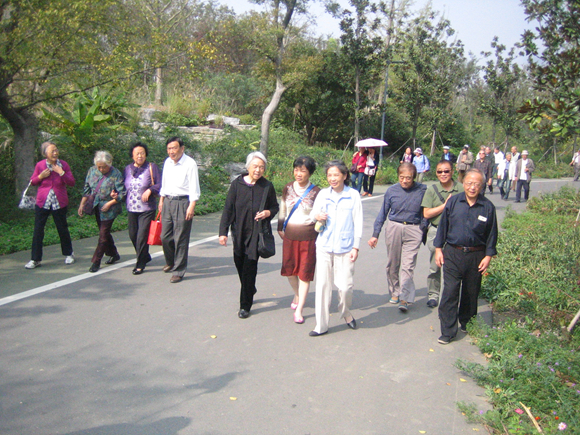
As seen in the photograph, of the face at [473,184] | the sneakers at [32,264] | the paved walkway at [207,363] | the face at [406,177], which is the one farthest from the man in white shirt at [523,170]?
the sneakers at [32,264]

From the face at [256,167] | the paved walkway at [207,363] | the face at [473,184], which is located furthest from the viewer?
the face at [256,167]

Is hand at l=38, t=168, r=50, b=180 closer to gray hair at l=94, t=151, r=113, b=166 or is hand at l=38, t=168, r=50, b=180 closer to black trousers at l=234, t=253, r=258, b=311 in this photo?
gray hair at l=94, t=151, r=113, b=166

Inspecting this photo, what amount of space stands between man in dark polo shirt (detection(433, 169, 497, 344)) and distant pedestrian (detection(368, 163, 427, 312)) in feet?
2.73

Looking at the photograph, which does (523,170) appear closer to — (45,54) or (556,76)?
(556,76)

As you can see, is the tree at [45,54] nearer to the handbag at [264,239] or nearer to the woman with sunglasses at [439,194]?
the handbag at [264,239]

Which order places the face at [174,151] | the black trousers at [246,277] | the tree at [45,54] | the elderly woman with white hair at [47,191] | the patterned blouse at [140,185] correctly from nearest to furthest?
1. the black trousers at [246,277]
2. the face at [174,151]
3. the patterned blouse at [140,185]
4. the elderly woman with white hair at [47,191]
5. the tree at [45,54]

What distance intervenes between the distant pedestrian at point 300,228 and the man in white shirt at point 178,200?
1914mm

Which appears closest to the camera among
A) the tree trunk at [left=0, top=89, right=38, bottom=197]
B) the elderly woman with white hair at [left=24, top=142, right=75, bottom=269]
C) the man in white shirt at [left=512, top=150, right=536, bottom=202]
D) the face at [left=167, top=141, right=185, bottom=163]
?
the face at [left=167, top=141, right=185, bottom=163]

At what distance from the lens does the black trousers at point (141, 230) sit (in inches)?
304

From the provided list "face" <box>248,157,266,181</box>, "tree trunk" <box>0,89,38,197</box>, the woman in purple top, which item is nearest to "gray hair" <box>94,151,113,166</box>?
the woman in purple top

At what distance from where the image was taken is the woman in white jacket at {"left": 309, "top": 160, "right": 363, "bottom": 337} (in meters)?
5.68

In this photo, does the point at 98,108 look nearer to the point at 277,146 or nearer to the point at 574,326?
the point at 277,146

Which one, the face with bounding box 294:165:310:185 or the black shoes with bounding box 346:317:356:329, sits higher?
the face with bounding box 294:165:310:185

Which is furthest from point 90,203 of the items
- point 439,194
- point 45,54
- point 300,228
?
point 45,54
